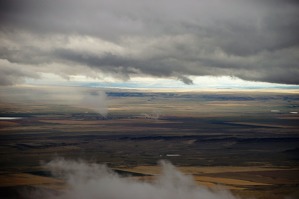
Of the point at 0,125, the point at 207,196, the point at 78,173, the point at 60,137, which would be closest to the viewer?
the point at 207,196

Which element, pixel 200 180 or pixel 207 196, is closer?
pixel 207 196

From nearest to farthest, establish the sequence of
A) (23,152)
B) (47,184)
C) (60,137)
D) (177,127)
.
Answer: (47,184)
(23,152)
(60,137)
(177,127)

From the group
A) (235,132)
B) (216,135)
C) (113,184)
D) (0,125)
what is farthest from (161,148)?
(0,125)

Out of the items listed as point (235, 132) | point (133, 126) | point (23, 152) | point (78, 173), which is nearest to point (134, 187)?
point (78, 173)

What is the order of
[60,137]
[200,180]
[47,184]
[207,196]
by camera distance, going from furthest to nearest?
[60,137] → [200,180] → [47,184] → [207,196]

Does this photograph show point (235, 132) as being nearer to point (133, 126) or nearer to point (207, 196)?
point (133, 126)

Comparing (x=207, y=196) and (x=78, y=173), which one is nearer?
(x=207, y=196)

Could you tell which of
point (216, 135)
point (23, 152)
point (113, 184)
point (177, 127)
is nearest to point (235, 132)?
point (216, 135)

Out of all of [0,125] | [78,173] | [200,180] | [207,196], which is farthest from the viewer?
[0,125]

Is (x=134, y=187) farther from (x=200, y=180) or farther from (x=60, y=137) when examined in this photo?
(x=60, y=137)
